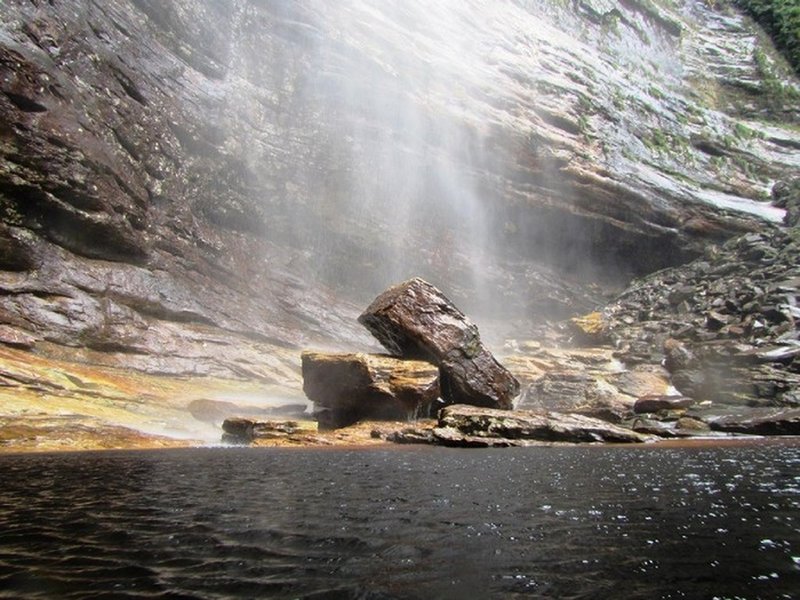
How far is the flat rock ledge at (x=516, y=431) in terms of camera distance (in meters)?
18.1

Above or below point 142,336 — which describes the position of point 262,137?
above

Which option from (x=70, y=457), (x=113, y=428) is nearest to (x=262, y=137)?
(x=113, y=428)

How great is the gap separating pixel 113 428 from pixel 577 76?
50.9m

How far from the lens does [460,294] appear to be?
41406 mm

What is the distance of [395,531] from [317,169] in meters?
33.5

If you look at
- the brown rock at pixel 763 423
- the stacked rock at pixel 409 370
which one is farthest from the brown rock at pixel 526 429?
the brown rock at pixel 763 423

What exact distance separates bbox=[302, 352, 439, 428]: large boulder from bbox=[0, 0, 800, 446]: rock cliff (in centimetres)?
563

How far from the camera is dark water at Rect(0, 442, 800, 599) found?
447cm

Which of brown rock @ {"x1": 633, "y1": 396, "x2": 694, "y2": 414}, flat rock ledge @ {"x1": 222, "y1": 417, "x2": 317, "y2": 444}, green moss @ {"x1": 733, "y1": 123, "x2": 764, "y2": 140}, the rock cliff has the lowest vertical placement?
flat rock ledge @ {"x1": 222, "y1": 417, "x2": 317, "y2": 444}

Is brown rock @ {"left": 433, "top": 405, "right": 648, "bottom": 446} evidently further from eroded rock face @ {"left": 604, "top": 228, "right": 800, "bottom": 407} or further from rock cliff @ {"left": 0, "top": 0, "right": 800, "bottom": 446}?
rock cliff @ {"left": 0, "top": 0, "right": 800, "bottom": 446}

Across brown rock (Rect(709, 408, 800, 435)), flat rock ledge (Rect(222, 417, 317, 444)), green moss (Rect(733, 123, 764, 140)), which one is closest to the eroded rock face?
brown rock (Rect(709, 408, 800, 435))

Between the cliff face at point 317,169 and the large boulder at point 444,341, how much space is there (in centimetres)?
735

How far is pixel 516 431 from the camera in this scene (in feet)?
61.1

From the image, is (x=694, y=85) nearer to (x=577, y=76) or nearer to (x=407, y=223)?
(x=577, y=76)
